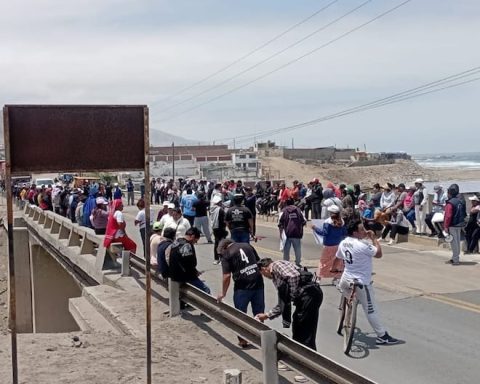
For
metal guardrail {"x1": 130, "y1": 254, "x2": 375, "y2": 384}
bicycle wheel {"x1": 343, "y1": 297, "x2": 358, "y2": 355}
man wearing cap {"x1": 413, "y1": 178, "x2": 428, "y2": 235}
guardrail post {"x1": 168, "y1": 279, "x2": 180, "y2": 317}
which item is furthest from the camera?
man wearing cap {"x1": 413, "y1": 178, "x2": 428, "y2": 235}

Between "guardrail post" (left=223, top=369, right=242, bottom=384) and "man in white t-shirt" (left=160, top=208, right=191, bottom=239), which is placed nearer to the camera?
"guardrail post" (left=223, top=369, right=242, bottom=384)

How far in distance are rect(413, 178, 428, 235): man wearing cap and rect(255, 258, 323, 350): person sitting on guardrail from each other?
1253 centimetres

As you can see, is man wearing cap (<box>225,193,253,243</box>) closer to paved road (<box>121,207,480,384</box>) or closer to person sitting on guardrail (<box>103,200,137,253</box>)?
paved road (<box>121,207,480,384</box>)

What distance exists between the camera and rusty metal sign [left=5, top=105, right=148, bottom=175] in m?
5.89

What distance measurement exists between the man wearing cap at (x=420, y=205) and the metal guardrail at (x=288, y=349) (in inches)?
444

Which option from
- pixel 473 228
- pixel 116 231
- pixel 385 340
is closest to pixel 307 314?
pixel 385 340

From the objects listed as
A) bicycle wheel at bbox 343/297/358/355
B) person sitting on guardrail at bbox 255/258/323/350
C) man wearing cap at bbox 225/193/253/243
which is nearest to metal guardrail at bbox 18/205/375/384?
person sitting on guardrail at bbox 255/258/323/350

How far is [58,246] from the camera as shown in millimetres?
20234

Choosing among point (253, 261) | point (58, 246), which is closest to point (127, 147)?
point (253, 261)

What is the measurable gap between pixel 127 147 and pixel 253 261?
292cm

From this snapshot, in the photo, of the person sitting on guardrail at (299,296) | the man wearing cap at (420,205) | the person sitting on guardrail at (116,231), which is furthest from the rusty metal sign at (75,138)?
the man wearing cap at (420,205)

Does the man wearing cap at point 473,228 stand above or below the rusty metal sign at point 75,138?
below

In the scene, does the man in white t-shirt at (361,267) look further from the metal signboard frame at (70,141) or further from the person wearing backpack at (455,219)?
the person wearing backpack at (455,219)

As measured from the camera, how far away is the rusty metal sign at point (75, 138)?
19.3 feet
